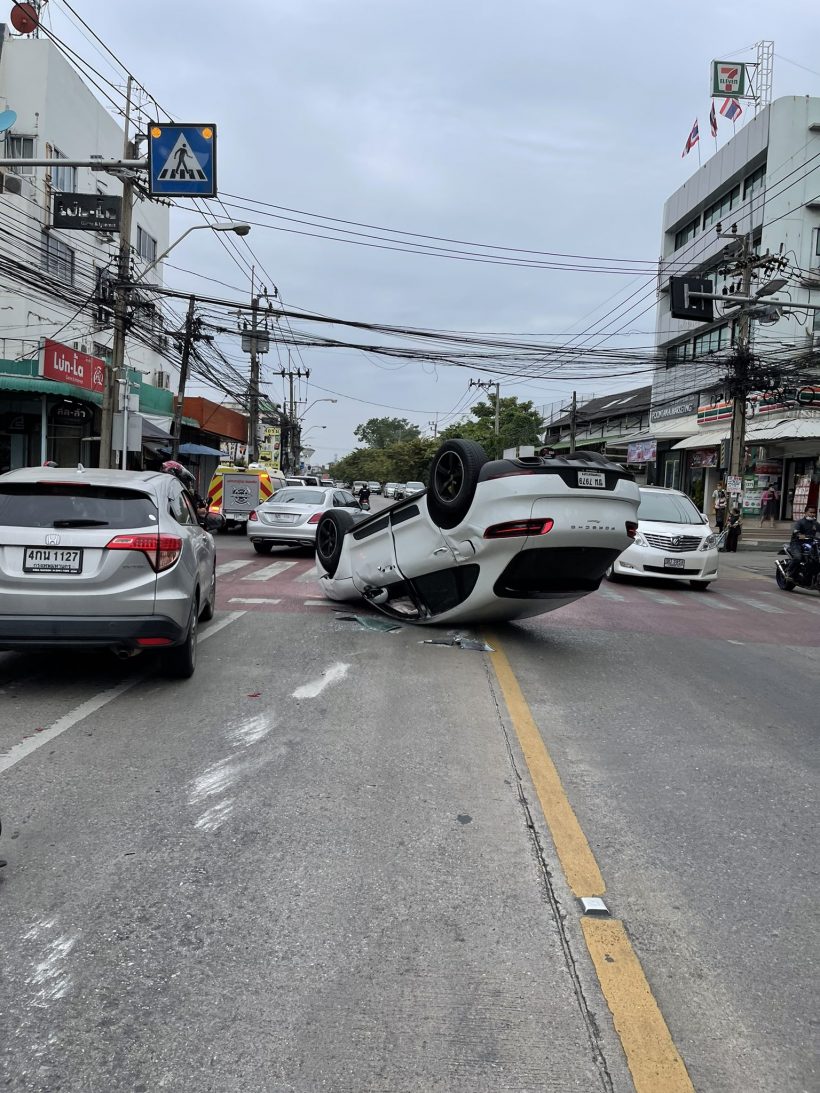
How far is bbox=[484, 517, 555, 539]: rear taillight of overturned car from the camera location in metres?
7.86

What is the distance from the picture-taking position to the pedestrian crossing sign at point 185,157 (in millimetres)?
13719

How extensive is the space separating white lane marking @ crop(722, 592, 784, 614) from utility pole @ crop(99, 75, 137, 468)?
13566mm

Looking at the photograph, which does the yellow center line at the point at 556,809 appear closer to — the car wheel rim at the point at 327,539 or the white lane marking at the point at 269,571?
the car wheel rim at the point at 327,539

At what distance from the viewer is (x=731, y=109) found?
1538 inches

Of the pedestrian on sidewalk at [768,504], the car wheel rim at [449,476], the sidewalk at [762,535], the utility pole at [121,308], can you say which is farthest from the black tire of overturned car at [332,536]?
the pedestrian on sidewalk at [768,504]

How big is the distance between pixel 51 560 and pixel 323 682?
229cm

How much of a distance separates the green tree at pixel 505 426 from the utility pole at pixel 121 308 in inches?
1743

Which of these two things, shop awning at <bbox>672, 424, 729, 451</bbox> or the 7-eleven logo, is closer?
shop awning at <bbox>672, 424, 729, 451</bbox>

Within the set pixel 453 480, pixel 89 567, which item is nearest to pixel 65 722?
pixel 89 567

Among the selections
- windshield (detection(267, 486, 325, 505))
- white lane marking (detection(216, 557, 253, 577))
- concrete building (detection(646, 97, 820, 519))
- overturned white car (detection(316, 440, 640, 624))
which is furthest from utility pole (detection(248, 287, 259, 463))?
overturned white car (detection(316, 440, 640, 624))

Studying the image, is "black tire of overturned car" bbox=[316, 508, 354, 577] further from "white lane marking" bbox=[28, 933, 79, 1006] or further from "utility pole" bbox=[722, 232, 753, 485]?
"utility pole" bbox=[722, 232, 753, 485]

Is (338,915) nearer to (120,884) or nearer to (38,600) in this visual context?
(120,884)

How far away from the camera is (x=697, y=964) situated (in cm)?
308

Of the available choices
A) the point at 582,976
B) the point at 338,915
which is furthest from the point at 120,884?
the point at 582,976
